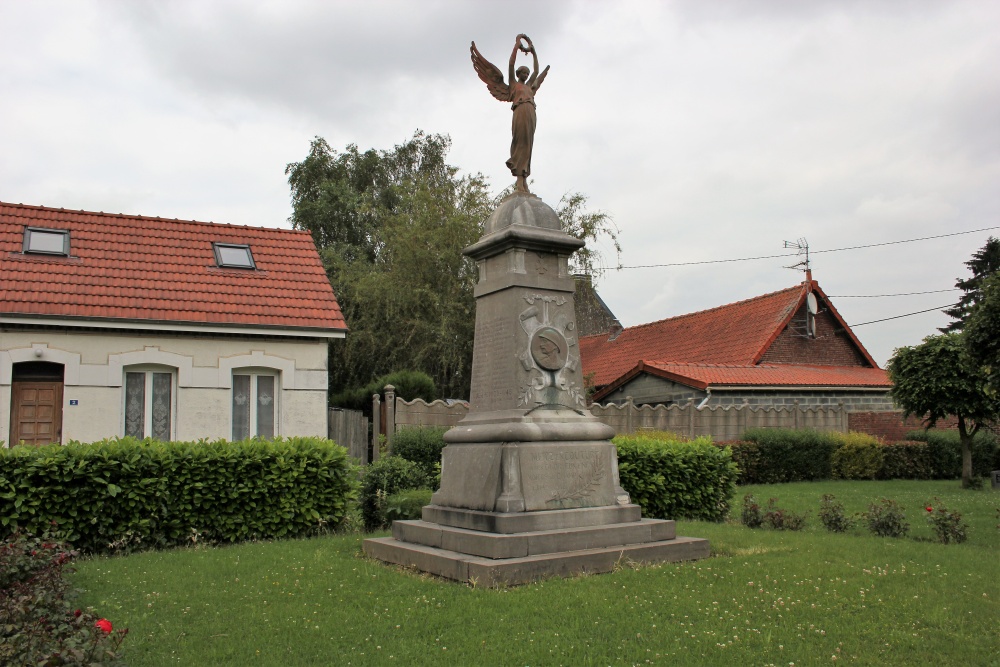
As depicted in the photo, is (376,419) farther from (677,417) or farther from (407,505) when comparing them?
(677,417)

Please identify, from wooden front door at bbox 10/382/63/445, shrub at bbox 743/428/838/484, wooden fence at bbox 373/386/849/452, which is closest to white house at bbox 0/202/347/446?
wooden front door at bbox 10/382/63/445

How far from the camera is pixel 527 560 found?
7156mm

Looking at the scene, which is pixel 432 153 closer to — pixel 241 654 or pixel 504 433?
pixel 504 433

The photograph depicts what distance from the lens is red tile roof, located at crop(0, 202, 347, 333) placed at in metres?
14.3

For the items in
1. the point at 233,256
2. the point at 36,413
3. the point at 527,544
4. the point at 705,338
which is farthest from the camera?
the point at 705,338

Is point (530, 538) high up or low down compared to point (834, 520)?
up

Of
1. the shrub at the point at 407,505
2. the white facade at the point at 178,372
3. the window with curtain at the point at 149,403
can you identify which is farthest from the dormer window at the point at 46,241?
the shrub at the point at 407,505

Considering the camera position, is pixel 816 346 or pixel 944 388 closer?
pixel 944 388

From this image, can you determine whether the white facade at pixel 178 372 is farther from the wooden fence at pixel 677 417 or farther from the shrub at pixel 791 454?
the shrub at pixel 791 454

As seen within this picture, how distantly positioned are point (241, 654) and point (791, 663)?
3440 mm

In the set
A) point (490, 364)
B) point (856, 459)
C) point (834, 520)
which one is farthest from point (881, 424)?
point (490, 364)

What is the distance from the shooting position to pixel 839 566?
7.59m

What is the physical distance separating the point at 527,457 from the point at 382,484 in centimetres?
436

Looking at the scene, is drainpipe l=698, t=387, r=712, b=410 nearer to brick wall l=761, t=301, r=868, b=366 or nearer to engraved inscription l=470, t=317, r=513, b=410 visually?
brick wall l=761, t=301, r=868, b=366
